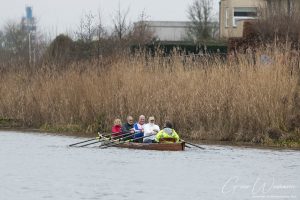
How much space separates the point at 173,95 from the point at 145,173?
9877 millimetres

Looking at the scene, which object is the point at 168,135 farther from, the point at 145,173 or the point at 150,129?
the point at 145,173

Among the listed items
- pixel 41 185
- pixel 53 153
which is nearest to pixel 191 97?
pixel 53 153

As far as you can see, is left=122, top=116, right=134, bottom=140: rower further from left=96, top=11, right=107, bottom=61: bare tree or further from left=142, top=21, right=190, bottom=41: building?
left=142, top=21, right=190, bottom=41: building

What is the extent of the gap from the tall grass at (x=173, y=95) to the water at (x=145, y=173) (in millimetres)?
1944

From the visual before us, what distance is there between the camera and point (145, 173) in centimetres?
2723

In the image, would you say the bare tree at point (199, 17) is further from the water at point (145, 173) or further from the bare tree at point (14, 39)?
the water at point (145, 173)

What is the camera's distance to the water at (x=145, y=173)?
23625 millimetres

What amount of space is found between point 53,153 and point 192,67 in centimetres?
714

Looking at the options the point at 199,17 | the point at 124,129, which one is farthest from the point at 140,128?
the point at 199,17

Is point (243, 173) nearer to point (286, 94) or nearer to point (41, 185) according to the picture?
point (41, 185)

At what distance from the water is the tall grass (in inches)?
76.5

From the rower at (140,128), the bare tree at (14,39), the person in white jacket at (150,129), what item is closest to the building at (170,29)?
the bare tree at (14,39)

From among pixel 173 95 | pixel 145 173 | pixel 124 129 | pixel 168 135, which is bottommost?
pixel 145 173

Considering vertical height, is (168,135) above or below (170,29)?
below
